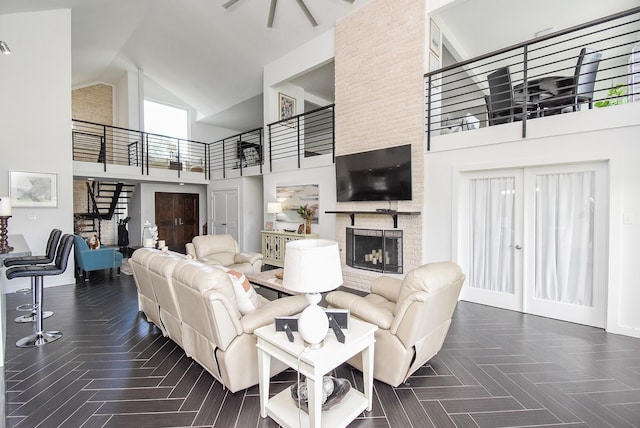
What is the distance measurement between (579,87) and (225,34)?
6.68 meters

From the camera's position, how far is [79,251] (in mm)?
5500

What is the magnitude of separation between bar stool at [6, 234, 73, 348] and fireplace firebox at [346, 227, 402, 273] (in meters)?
4.03

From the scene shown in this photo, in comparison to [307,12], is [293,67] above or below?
below

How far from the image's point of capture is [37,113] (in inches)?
201

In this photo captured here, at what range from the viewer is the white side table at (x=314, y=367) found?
5.33ft

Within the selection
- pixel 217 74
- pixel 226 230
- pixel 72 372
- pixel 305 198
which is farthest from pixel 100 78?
pixel 72 372

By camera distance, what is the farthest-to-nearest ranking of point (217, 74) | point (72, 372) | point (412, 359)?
point (217, 74) → point (72, 372) → point (412, 359)

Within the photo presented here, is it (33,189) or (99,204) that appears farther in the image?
(99,204)

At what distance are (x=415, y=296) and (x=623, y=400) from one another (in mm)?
1728

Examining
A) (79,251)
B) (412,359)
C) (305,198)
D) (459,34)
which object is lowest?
(412,359)

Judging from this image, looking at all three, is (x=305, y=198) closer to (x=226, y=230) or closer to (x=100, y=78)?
(x=226, y=230)

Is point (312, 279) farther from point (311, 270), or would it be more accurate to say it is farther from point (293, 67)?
point (293, 67)

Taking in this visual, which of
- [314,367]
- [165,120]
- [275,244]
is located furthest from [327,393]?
[165,120]

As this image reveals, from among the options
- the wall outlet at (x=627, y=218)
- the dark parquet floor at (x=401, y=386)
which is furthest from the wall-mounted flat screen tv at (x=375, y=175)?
the wall outlet at (x=627, y=218)
